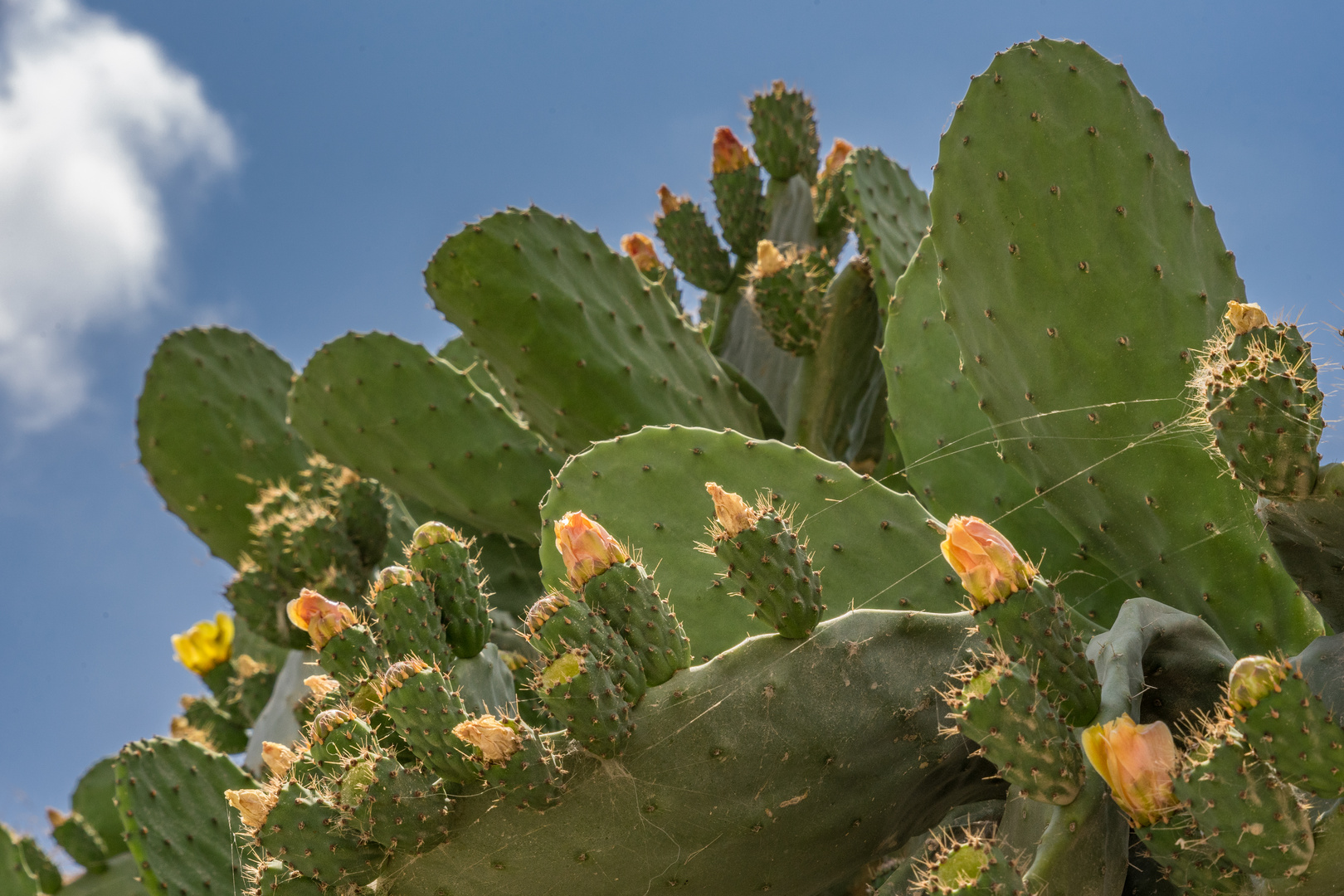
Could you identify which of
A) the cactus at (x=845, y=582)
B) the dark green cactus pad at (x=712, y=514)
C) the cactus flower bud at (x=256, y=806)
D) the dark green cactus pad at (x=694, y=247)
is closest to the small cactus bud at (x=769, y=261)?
the cactus at (x=845, y=582)

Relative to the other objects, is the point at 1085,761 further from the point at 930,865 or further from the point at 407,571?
the point at 407,571

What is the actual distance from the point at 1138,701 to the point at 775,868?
469 millimetres

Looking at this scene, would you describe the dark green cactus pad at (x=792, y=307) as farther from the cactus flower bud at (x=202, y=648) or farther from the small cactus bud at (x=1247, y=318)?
the cactus flower bud at (x=202, y=648)

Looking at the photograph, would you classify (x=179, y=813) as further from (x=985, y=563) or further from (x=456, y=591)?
(x=985, y=563)

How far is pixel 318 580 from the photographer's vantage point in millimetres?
2756

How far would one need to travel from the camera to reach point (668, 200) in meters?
3.56

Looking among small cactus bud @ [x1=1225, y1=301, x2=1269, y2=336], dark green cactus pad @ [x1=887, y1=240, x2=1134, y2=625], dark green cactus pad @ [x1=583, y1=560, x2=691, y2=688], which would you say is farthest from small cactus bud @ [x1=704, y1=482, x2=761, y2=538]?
dark green cactus pad @ [x1=887, y1=240, x2=1134, y2=625]

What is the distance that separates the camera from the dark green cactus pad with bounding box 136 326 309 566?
3375mm

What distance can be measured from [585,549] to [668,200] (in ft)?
8.02

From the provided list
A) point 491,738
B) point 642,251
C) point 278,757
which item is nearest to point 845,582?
point 491,738

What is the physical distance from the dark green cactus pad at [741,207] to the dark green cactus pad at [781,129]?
0.20m

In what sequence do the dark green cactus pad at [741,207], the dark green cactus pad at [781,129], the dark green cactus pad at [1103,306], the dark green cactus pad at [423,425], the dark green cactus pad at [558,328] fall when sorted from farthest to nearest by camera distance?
1. the dark green cactus pad at [781,129]
2. the dark green cactus pad at [741,207]
3. the dark green cactus pad at [423,425]
4. the dark green cactus pad at [558,328]
5. the dark green cactus pad at [1103,306]

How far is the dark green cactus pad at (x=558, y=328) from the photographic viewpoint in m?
2.60

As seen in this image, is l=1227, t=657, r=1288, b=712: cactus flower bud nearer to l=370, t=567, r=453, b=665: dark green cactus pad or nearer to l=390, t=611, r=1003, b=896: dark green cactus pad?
l=390, t=611, r=1003, b=896: dark green cactus pad
